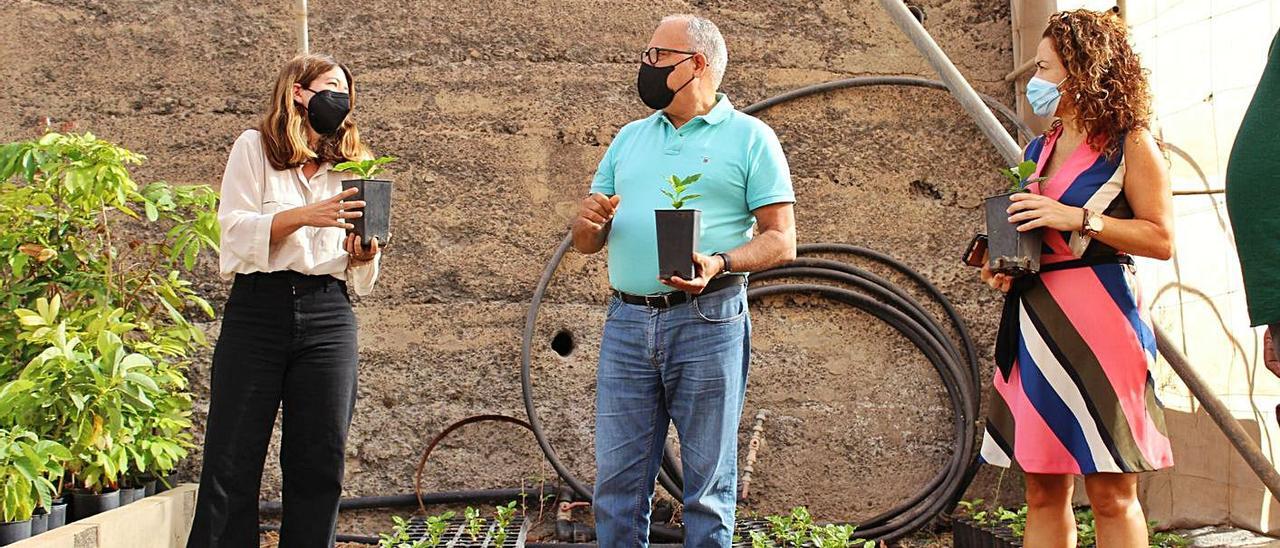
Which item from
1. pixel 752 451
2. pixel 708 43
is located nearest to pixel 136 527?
pixel 752 451

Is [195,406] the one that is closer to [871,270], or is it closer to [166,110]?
[166,110]

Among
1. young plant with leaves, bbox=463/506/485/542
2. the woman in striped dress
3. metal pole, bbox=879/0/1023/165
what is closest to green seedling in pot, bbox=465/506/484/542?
young plant with leaves, bbox=463/506/485/542

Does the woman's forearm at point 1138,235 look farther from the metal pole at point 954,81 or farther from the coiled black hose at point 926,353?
the coiled black hose at point 926,353

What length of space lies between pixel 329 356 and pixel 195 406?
5.10 feet

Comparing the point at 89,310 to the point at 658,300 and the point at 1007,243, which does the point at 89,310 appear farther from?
the point at 1007,243

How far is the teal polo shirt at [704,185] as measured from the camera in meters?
2.67

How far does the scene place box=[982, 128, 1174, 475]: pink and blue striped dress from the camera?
96.7 inches

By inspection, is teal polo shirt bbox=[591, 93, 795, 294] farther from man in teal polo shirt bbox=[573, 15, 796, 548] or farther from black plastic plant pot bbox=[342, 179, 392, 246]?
black plastic plant pot bbox=[342, 179, 392, 246]

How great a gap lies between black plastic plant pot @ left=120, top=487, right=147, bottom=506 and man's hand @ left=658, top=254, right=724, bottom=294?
2.07m

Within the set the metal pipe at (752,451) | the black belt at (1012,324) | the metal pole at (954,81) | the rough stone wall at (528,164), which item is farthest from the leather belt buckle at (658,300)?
the rough stone wall at (528,164)

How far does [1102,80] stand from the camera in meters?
2.53

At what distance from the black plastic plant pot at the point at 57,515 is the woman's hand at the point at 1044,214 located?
2.75 m

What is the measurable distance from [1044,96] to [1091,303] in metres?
0.51

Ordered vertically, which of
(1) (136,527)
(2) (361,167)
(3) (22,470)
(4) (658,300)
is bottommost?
(1) (136,527)
